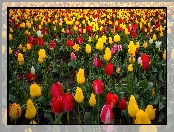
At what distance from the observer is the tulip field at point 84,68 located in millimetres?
1577

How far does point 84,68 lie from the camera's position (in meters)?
2.10

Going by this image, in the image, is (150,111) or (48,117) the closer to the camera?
(150,111)

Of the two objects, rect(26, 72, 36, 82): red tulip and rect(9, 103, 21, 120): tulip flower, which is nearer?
rect(9, 103, 21, 120): tulip flower

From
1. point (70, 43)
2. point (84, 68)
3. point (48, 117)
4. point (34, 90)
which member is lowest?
point (48, 117)

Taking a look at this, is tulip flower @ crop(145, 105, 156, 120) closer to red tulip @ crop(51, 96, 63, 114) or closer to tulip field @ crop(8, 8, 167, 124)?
tulip field @ crop(8, 8, 167, 124)

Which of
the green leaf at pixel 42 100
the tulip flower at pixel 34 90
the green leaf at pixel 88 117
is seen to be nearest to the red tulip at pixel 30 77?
the green leaf at pixel 42 100

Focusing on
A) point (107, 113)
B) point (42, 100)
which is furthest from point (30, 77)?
point (107, 113)

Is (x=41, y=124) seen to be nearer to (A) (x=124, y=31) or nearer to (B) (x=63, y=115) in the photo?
(B) (x=63, y=115)

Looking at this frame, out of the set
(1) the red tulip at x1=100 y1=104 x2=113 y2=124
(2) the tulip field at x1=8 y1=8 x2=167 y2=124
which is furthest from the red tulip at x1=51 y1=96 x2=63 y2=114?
(1) the red tulip at x1=100 y1=104 x2=113 y2=124

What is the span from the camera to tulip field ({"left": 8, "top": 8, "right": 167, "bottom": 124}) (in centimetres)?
158

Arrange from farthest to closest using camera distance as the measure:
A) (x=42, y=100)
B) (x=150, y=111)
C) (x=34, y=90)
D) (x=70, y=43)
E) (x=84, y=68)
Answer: (x=70, y=43)
(x=84, y=68)
(x=42, y=100)
(x=34, y=90)
(x=150, y=111)

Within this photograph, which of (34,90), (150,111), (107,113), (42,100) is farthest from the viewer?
(42,100)

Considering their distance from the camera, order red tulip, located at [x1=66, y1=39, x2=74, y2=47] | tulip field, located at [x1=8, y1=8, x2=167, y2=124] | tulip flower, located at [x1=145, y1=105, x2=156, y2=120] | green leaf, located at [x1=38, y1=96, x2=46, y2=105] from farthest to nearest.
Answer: red tulip, located at [x1=66, y1=39, x2=74, y2=47]
green leaf, located at [x1=38, y1=96, x2=46, y2=105]
tulip field, located at [x1=8, y1=8, x2=167, y2=124]
tulip flower, located at [x1=145, y1=105, x2=156, y2=120]

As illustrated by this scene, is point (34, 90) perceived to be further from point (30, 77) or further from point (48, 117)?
point (30, 77)
